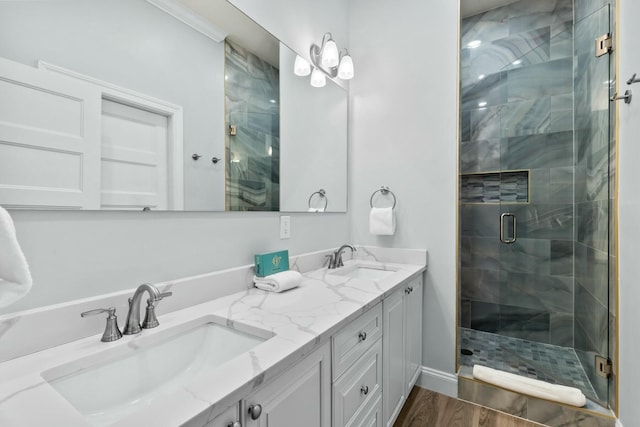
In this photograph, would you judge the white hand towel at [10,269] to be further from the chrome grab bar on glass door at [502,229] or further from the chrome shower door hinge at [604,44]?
the chrome grab bar on glass door at [502,229]

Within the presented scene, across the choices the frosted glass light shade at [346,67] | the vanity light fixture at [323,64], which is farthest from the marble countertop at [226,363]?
the frosted glass light shade at [346,67]

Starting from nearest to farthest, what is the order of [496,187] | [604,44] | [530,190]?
1. [604,44]
2. [530,190]
3. [496,187]

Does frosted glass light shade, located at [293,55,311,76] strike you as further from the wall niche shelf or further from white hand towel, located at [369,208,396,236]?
the wall niche shelf

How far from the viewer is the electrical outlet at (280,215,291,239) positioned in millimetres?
1583

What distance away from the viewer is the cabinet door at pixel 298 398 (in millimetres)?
688

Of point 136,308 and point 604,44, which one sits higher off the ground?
point 604,44

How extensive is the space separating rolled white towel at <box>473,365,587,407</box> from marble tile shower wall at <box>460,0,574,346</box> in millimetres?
806

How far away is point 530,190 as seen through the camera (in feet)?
7.70

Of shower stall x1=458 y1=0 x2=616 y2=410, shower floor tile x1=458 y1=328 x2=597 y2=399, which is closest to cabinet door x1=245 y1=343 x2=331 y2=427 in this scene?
shower stall x1=458 y1=0 x2=616 y2=410

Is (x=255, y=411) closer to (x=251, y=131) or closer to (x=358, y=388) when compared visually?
(x=358, y=388)

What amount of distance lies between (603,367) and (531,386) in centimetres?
34

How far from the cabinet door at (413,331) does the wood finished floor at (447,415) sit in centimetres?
11

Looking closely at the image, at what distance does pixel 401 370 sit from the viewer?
1.55 meters

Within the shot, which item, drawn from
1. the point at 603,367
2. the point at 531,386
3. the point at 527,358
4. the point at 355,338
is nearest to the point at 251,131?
the point at 355,338
